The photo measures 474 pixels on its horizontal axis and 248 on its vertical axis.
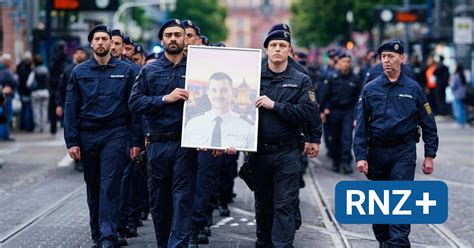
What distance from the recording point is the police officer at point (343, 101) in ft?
63.7

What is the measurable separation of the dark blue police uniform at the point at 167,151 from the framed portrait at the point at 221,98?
0.57ft

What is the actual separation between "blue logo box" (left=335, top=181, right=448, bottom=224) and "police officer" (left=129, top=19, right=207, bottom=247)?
6.82 ft

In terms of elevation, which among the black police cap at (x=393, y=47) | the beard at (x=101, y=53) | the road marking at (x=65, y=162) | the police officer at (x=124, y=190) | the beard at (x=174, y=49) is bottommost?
A: the road marking at (x=65, y=162)

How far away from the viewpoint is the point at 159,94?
9812 millimetres

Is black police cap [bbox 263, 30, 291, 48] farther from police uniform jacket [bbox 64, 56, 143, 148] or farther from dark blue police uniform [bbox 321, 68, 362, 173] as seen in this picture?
dark blue police uniform [bbox 321, 68, 362, 173]

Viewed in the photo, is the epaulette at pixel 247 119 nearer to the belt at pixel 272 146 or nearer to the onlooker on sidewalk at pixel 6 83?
the belt at pixel 272 146

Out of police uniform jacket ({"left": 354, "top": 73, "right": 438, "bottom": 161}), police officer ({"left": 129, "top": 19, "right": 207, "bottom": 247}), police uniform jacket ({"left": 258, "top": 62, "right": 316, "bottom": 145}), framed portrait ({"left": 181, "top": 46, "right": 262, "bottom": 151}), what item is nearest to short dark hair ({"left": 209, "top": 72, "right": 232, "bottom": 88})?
framed portrait ({"left": 181, "top": 46, "right": 262, "bottom": 151})

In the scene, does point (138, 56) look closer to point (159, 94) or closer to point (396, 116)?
point (159, 94)

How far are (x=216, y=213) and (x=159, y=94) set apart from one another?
4482 mm

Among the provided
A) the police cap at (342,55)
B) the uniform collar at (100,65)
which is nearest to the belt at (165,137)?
the uniform collar at (100,65)

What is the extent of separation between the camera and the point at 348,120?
19.6 m

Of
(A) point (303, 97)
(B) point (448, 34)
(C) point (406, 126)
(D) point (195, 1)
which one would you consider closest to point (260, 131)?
(A) point (303, 97)

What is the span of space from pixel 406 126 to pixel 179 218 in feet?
6.92

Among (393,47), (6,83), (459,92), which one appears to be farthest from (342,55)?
(459,92)
